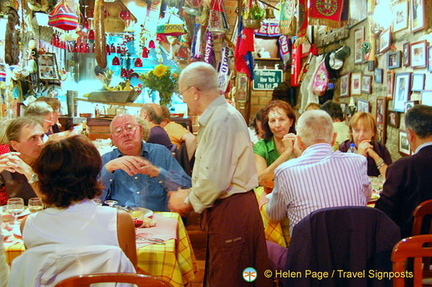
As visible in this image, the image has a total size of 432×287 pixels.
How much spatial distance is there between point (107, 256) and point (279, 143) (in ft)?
8.13

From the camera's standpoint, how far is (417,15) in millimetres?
4398

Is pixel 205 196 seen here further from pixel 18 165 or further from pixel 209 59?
pixel 209 59

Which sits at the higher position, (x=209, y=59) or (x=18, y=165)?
(x=209, y=59)

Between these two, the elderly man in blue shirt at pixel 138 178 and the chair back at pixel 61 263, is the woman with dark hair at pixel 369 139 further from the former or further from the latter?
the chair back at pixel 61 263

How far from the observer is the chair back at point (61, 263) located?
168 cm

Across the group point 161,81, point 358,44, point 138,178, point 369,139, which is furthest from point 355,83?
point 138,178

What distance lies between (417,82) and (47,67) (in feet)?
20.9

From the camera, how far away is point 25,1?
6840 millimetres

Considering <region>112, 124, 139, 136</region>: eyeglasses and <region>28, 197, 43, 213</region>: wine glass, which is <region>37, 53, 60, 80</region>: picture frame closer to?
<region>112, 124, 139, 136</region>: eyeglasses

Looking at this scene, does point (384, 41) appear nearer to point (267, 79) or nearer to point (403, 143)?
point (403, 143)

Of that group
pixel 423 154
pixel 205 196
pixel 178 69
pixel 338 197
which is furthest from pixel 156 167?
pixel 178 69

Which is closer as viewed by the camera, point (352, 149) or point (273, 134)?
point (273, 134)

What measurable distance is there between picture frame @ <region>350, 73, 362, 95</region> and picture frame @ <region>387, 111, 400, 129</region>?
105cm

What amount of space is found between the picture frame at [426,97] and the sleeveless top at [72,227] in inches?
130
